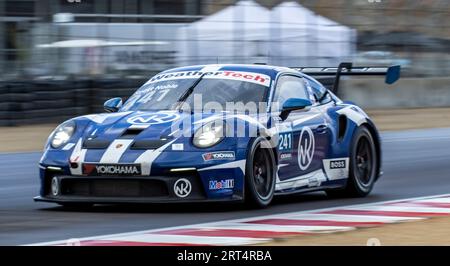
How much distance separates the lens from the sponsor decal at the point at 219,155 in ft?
26.8

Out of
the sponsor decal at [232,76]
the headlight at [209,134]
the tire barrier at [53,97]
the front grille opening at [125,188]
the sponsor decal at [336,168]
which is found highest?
the sponsor decal at [232,76]

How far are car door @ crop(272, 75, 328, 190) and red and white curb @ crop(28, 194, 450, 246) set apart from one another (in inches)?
18.6

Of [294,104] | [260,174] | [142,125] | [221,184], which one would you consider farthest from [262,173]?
[142,125]

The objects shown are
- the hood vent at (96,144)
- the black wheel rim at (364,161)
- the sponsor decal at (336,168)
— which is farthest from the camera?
Answer: the black wheel rim at (364,161)

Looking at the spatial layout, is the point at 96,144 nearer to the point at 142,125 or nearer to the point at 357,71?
the point at 142,125

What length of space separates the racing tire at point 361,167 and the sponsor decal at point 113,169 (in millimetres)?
2705

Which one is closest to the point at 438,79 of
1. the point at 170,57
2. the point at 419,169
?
the point at 170,57

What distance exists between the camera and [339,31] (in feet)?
81.9

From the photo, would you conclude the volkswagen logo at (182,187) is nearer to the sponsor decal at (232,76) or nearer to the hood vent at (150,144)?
the hood vent at (150,144)

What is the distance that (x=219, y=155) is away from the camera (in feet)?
26.9

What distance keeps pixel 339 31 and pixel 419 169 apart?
478 inches

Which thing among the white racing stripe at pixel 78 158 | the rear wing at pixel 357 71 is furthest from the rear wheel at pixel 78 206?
the rear wing at pixel 357 71

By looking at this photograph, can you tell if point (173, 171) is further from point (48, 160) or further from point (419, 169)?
point (419, 169)

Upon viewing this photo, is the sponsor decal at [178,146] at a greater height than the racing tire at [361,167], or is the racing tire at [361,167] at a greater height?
the sponsor decal at [178,146]
